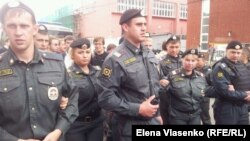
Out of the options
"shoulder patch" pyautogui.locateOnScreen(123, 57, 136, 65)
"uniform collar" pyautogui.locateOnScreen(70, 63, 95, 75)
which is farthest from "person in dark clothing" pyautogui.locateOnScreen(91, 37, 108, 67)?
"shoulder patch" pyautogui.locateOnScreen(123, 57, 136, 65)

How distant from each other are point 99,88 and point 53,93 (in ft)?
2.61

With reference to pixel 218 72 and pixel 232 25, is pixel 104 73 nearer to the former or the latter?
pixel 218 72

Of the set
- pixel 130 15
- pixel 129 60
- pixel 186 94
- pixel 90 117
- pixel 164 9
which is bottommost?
pixel 90 117

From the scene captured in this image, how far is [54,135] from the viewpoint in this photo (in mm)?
2547

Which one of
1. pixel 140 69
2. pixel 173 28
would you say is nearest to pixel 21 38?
pixel 140 69

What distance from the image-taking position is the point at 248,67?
4.96 metres

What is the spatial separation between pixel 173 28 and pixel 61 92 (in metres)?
40.8

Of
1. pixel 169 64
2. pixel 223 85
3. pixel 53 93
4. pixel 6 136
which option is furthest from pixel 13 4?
pixel 169 64

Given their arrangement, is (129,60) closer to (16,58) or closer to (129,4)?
(16,58)

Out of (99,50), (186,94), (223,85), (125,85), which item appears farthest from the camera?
(99,50)

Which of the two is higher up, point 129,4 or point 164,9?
point 129,4

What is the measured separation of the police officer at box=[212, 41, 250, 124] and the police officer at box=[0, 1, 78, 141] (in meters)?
2.94

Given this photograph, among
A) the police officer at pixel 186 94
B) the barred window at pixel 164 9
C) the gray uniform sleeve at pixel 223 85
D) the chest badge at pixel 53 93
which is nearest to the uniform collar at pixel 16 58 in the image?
the chest badge at pixel 53 93

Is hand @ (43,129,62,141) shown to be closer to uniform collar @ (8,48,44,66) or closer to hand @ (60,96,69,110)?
hand @ (60,96,69,110)
